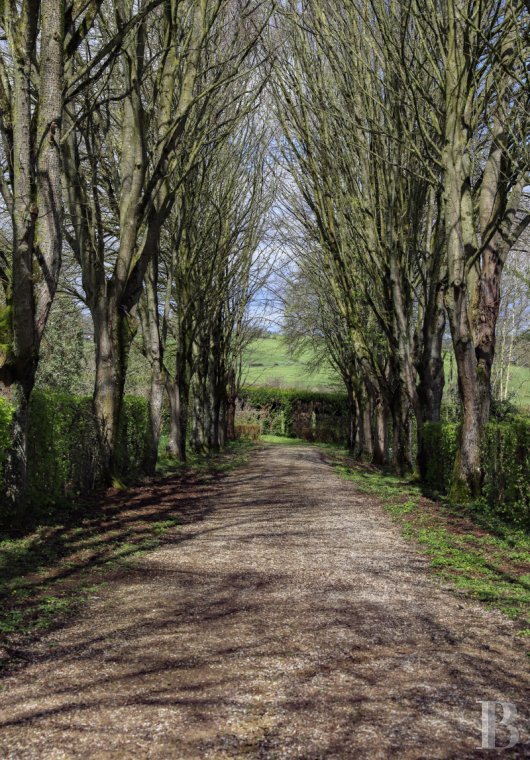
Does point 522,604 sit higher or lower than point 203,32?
lower

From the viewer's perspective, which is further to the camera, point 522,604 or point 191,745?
point 522,604

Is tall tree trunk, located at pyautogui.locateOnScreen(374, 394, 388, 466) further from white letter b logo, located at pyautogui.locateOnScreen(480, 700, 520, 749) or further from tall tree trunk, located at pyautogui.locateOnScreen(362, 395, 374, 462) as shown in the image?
white letter b logo, located at pyautogui.locateOnScreen(480, 700, 520, 749)

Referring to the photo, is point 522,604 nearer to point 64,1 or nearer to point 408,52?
point 64,1

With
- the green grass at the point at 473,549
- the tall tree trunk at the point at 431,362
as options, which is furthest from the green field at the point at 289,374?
the green grass at the point at 473,549

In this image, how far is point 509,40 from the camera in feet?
36.9

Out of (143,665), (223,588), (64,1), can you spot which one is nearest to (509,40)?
(64,1)

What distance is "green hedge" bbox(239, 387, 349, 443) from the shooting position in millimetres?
44938

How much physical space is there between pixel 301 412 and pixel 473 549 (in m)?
38.6

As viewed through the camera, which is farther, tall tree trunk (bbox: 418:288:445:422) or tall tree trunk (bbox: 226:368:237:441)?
tall tree trunk (bbox: 226:368:237:441)

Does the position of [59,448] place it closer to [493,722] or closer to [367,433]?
[493,722]

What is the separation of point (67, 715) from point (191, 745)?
70 centimetres

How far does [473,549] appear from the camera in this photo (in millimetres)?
7812

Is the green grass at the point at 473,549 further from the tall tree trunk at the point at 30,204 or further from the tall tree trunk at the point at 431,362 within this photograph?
the tall tree trunk at the point at 30,204

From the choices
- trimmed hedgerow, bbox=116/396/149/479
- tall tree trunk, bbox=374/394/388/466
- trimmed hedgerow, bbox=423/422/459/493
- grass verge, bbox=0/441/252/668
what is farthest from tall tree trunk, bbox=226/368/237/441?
grass verge, bbox=0/441/252/668
